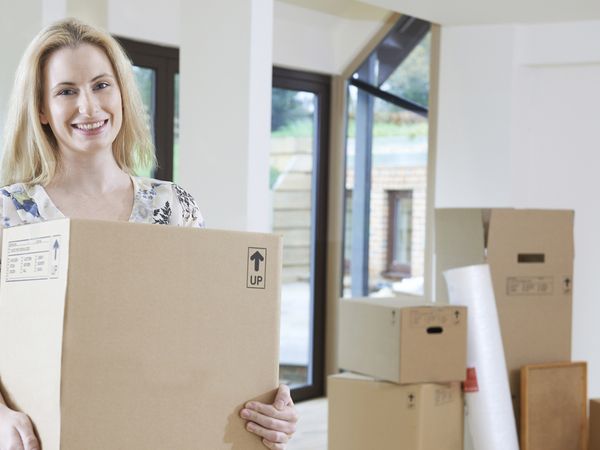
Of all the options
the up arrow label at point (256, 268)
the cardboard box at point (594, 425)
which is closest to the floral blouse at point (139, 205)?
the up arrow label at point (256, 268)

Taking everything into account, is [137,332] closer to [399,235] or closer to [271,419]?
[271,419]

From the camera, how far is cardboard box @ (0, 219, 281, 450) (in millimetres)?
971

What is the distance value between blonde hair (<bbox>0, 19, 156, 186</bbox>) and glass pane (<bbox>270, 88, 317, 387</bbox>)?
138 inches

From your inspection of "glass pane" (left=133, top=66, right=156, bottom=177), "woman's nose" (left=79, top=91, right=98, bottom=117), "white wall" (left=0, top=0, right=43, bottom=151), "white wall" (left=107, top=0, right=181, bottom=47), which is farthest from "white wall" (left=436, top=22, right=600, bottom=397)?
"woman's nose" (left=79, top=91, right=98, bottom=117)

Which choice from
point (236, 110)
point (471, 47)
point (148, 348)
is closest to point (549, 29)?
point (471, 47)

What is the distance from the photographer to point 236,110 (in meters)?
2.95

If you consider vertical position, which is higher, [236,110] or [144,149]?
[236,110]

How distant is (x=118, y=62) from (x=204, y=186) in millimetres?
1661

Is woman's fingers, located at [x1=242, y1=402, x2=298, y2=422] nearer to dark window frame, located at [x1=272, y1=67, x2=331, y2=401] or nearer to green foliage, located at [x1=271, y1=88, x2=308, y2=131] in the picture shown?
green foliage, located at [x1=271, y1=88, x2=308, y2=131]

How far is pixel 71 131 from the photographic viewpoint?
4.25 feet

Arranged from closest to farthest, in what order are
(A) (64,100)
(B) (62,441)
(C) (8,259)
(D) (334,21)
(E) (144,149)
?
(B) (62,441)
(C) (8,259)
(A) (64,100)
(E) (144,149)
(D) (334,21)

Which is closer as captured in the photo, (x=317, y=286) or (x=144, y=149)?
(x=144, y=149)

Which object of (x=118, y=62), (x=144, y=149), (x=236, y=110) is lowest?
(x=144, y=149)

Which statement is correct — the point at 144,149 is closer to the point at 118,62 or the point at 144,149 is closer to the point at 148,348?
the point at 118,62
